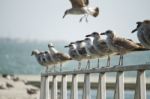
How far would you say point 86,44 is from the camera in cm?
1195

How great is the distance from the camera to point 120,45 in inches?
407

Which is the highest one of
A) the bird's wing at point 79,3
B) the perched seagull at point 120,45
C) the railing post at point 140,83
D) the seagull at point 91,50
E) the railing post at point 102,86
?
the bird's wing at point 79,3

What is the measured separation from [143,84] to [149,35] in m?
0.83

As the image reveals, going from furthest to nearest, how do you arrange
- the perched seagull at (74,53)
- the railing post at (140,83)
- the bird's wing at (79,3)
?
the perched seagull at (74,53) < the bird's wing at (79,3) < the railing post at (140,83)

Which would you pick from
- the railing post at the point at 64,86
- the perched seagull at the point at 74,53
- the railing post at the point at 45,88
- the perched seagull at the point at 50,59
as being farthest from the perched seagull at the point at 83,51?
the railing post at the point at 45,88

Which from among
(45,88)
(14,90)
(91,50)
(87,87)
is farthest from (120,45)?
(14,90)

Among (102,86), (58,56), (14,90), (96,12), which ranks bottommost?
(102,86)

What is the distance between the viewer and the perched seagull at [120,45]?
10102 millimetres

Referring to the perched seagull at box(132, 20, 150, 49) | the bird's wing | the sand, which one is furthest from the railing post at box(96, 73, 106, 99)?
the sand

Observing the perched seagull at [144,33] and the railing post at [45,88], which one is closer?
the perched seagull at [144,33]

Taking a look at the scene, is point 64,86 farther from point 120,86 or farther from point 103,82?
point 120,86

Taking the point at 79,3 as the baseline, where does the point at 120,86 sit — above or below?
below

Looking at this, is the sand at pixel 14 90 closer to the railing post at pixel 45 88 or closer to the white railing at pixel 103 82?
the railing post at pixel 45 88

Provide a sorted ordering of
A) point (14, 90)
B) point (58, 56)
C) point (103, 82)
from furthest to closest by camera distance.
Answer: point (14, 90), point (58, 56), point (103, 82)
